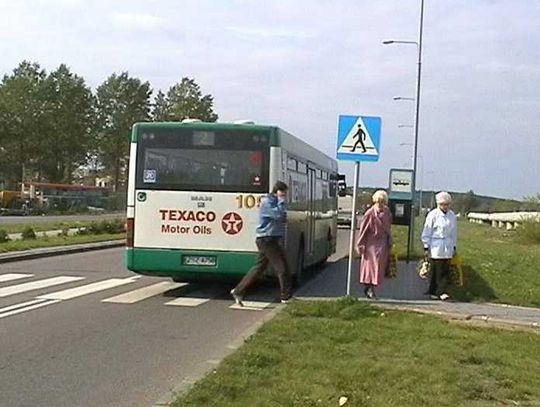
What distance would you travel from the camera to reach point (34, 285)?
58.0ft

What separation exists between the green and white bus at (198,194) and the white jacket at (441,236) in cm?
273

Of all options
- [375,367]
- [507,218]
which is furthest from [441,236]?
[507,218]

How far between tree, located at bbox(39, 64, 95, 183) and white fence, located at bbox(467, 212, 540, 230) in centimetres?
3715

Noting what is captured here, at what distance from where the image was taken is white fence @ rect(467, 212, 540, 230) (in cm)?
5136

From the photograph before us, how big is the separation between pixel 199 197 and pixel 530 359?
25.7 ft

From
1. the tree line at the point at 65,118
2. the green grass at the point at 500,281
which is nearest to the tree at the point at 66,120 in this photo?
the tree line at the point at 65,118

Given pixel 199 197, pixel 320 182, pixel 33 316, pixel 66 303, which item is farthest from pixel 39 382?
pixel 320 182

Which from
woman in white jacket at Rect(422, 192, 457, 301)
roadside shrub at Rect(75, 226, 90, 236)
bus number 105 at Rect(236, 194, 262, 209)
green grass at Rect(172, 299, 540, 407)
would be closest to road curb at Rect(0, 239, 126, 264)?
roadside shrub at Rect(75, 226, 90, 236)

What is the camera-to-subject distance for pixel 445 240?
16.0m

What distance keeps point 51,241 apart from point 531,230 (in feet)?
87.5

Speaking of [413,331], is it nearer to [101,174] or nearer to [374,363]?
[374,363]

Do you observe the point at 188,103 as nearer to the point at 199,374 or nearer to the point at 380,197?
the point at 380,197

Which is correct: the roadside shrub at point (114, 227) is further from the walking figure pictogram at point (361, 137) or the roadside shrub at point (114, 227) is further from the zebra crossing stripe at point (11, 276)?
the walking figure pictogram at point (361, 137)

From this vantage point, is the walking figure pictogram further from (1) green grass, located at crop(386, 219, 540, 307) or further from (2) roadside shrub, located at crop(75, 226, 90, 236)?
(2) roadside shrub, located at crop(75, 226, 90, 236)
